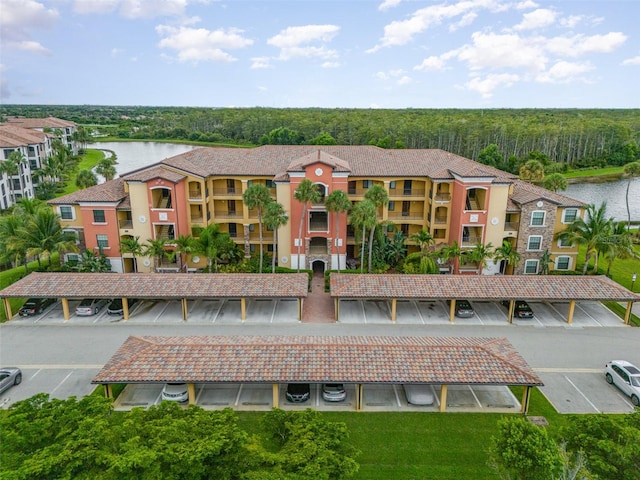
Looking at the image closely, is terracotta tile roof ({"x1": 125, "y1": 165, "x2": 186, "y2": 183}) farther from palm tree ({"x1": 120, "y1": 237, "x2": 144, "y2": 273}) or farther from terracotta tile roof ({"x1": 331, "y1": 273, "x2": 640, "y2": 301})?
terracotta tile roof ({"x1": 331, "y1": 273, "x2": 640, "y2": 301})

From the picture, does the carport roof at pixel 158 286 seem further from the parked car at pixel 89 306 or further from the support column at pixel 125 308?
the parked car at pixel 89 306

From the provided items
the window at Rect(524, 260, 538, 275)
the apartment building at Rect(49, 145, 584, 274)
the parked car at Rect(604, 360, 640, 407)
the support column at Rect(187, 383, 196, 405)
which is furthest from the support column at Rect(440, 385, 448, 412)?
the window at Rect(524, 260, 538, 275)

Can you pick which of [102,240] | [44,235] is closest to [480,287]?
[102,240]

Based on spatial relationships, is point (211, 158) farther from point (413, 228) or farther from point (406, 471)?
point (406, 471)

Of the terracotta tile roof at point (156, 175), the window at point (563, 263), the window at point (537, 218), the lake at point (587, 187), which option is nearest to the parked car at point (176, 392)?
the terracotta tile roof at point (156, 175)

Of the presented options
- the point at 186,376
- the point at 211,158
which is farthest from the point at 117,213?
the point at 186,376
